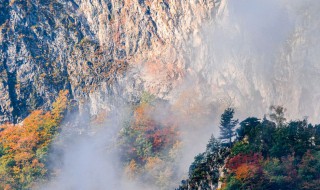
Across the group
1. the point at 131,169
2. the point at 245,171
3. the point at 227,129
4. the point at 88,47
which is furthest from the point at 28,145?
the point at 245,171

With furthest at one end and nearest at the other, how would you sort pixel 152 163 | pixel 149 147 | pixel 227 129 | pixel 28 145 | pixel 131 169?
pixel 28 145, pixel 149 147, pixel 131 169, pixel 152 163, pixel 227 129

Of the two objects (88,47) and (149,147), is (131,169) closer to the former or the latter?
(149,147)

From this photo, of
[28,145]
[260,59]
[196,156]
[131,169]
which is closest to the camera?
[196,156]

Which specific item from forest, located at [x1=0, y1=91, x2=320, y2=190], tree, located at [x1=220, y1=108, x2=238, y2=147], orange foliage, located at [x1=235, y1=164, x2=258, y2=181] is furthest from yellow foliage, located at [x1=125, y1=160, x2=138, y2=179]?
orange foliage, located at [x1=235, y1=164, x2=258, y2=181]

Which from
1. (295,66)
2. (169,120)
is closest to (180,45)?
(169,120)

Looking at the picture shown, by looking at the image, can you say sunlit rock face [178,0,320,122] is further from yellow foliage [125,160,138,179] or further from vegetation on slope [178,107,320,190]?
vegetation on slope [178,107,320,190]

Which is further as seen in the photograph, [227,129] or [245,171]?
[227,129]

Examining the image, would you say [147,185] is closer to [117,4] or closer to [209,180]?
[209,180]
